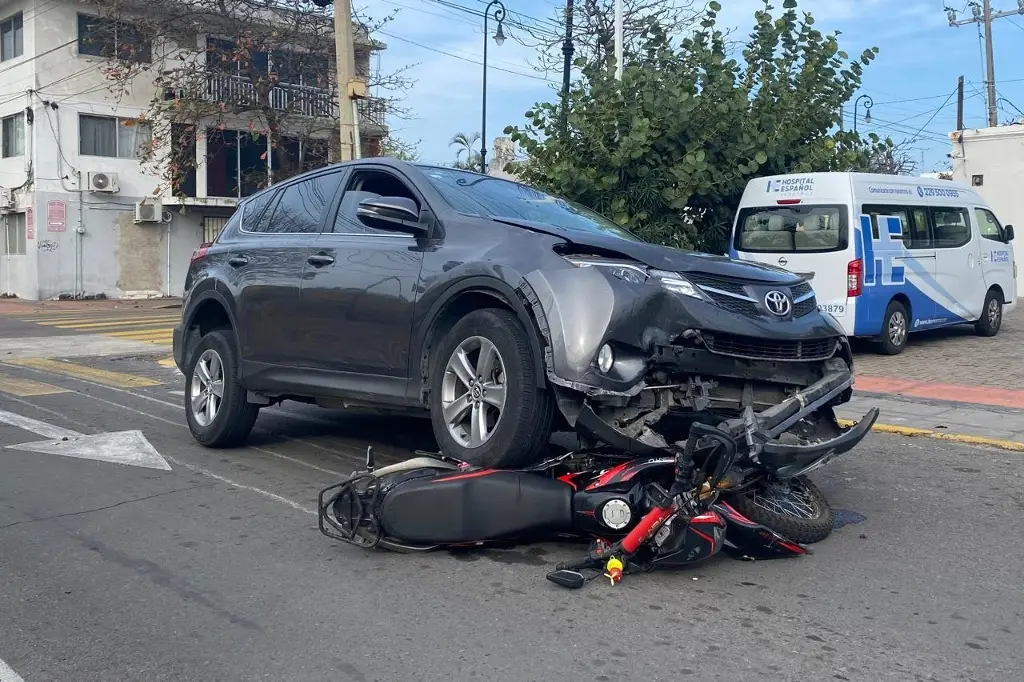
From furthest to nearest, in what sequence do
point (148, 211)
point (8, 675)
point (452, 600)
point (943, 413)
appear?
1. point (148, 211)
2. point (943, 413)
3. point (452, 600)
4. point (8, 675)

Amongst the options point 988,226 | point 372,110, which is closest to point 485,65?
point 372,110

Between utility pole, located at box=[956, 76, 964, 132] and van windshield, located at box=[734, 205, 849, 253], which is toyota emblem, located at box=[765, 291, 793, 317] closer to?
van windshield, located at box=[734, 205, 849, 253]

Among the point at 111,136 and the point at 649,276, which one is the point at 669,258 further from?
the point at 111,136

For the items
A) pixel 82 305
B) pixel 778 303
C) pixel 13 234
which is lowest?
pixel 82 305

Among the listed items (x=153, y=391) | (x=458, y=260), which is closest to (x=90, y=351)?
(x=153, y=391)

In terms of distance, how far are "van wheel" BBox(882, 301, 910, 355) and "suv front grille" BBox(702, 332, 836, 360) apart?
7.78 m

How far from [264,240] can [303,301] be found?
0.88 metres

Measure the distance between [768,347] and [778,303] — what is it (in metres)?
0.26

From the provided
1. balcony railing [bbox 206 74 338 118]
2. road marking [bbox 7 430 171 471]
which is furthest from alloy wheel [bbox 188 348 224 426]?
balcony railing [bbox 206 74 338 118]

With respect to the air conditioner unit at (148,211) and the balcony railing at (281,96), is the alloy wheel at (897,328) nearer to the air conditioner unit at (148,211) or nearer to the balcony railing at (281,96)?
the balcony railing at (281,96)

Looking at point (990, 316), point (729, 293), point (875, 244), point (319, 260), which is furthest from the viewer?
point (990, 316)

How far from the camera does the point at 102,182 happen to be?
28.5 metres

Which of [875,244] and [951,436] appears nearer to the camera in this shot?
[951,436]

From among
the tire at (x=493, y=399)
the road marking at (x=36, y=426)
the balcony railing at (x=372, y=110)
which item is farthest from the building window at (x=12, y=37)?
the tire at (x=493, y=399)
